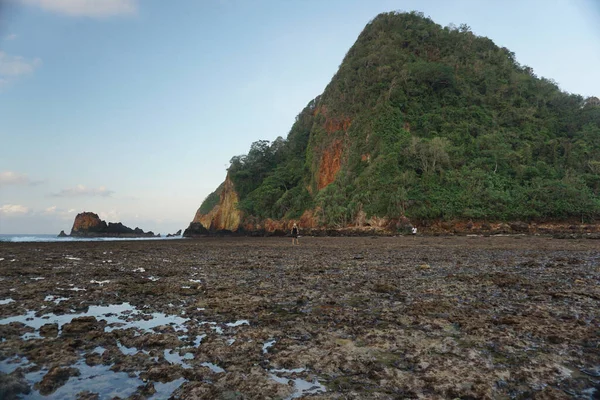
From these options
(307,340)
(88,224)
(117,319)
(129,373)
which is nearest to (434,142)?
(307,340)

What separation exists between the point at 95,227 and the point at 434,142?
10167 centimetres

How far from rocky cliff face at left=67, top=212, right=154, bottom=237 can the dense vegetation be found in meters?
43.1

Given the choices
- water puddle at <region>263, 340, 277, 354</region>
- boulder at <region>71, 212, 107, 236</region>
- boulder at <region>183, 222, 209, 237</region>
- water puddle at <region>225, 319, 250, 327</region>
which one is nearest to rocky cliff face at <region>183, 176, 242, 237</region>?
boulder at <region>183, 222, 209, 237</region>

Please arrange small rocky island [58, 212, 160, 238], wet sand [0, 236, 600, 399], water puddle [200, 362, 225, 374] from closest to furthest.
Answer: wet sand [0, 236, 600, 399], water puddle [200, 362, 225, 374], small rocky island [58, 212, 160, 238]

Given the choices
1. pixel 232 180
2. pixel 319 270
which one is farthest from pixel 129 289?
pixel 232 180

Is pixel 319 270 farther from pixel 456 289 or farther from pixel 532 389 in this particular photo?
pixel 532 389

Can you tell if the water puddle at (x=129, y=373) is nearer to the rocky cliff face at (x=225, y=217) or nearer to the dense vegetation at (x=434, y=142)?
the dense vegetation at (x=434, y=142)

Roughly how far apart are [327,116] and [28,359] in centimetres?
8378

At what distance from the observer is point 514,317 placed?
5.86 meters

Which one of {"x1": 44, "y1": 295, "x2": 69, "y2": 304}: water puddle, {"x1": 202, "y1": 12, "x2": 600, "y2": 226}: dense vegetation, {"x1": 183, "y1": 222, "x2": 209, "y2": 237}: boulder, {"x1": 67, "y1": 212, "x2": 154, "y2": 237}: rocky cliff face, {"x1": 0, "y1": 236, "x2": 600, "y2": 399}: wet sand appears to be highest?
{"x1": 202, "y1": 12, "x2": 600, "y2": 226}: dense vegetation

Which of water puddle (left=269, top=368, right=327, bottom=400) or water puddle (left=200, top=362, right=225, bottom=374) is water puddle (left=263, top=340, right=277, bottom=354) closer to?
water puddle (left=200, top=362, right=225, bottom=374)

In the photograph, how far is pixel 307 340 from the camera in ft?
16.6

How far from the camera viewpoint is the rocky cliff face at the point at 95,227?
10606 cm

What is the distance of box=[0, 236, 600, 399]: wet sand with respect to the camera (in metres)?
3.55
